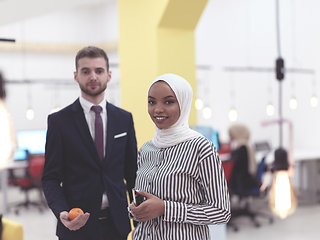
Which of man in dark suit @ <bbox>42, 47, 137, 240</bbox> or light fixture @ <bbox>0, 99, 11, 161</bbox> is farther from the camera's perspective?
man in dark suit @ <bbox>42, 47, 137, 240</bbox>

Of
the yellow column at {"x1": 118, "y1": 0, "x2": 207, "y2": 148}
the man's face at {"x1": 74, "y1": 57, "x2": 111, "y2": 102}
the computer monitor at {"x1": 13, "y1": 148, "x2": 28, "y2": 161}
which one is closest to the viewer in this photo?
the man's face at {"x1": 74, "y1": 57, "x2": 111, "y2": 102}

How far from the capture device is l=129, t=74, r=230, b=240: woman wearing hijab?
53.6 inches

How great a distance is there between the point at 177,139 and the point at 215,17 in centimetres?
832

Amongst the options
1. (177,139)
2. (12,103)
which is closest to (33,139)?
(12,103)

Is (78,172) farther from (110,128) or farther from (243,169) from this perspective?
(243,169)

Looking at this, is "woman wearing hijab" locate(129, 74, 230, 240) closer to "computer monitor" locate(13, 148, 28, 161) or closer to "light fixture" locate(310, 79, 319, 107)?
"computer monitor" locate(13, 148, 28, 161)

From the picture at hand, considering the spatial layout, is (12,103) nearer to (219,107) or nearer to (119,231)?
(219,107)

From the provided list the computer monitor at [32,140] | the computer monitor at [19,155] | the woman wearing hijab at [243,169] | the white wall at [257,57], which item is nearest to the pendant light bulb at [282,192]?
the woman wearing hijab at [243,169]

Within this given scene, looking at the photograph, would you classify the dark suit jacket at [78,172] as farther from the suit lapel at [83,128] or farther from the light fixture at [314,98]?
the light fixture at [314,98]

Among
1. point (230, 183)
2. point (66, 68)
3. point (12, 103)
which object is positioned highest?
point (66, 68)


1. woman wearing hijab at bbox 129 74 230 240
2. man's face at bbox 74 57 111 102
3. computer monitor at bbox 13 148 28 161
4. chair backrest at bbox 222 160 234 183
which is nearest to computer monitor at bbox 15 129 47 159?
computer monitor at bbox 13 148 28 161

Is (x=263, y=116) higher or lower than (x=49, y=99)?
lower

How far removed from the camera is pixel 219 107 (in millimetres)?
9562

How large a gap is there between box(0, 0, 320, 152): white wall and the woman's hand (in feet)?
23.3
